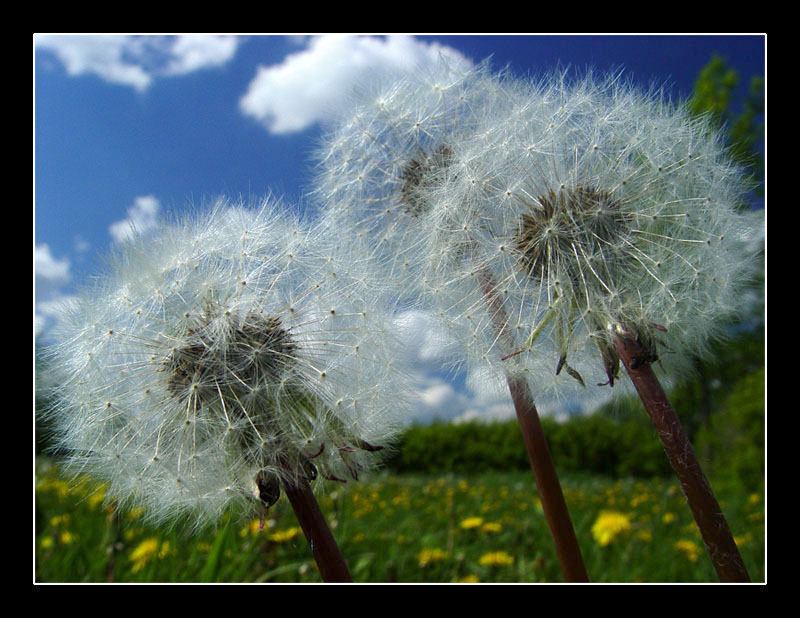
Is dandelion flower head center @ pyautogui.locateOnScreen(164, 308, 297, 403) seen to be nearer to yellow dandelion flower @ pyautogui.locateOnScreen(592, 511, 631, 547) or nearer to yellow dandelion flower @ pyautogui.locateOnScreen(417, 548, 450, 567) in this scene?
yellow dandelion flower @ pyautogui.locateOnScreen(417, 548, 450, 567)

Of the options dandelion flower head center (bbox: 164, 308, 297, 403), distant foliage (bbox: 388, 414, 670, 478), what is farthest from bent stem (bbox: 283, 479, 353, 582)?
distant foliage (bbox: 388, 414, 670, 478)

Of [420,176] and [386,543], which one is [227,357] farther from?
[386,543]

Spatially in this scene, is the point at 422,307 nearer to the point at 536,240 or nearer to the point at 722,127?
the point at 536,240

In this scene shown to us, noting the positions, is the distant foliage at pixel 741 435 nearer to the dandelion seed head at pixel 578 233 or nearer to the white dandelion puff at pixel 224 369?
the dandelion seed head at pixel 578 233

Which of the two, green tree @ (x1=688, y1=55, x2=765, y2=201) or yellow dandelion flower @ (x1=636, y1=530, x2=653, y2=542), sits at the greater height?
green tree @ (x1=688, y1=55, x2=765, y2=201)

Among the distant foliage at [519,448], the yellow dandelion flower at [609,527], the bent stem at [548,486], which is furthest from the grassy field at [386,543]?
the distant foliage at [519,448]

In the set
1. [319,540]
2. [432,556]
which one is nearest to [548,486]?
[319,540]

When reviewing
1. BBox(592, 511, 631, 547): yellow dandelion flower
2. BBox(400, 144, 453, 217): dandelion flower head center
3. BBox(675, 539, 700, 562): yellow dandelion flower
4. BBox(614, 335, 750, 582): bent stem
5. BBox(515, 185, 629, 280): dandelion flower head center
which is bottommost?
BBox(675, 539, 700, 562): yellow dandelion flower
